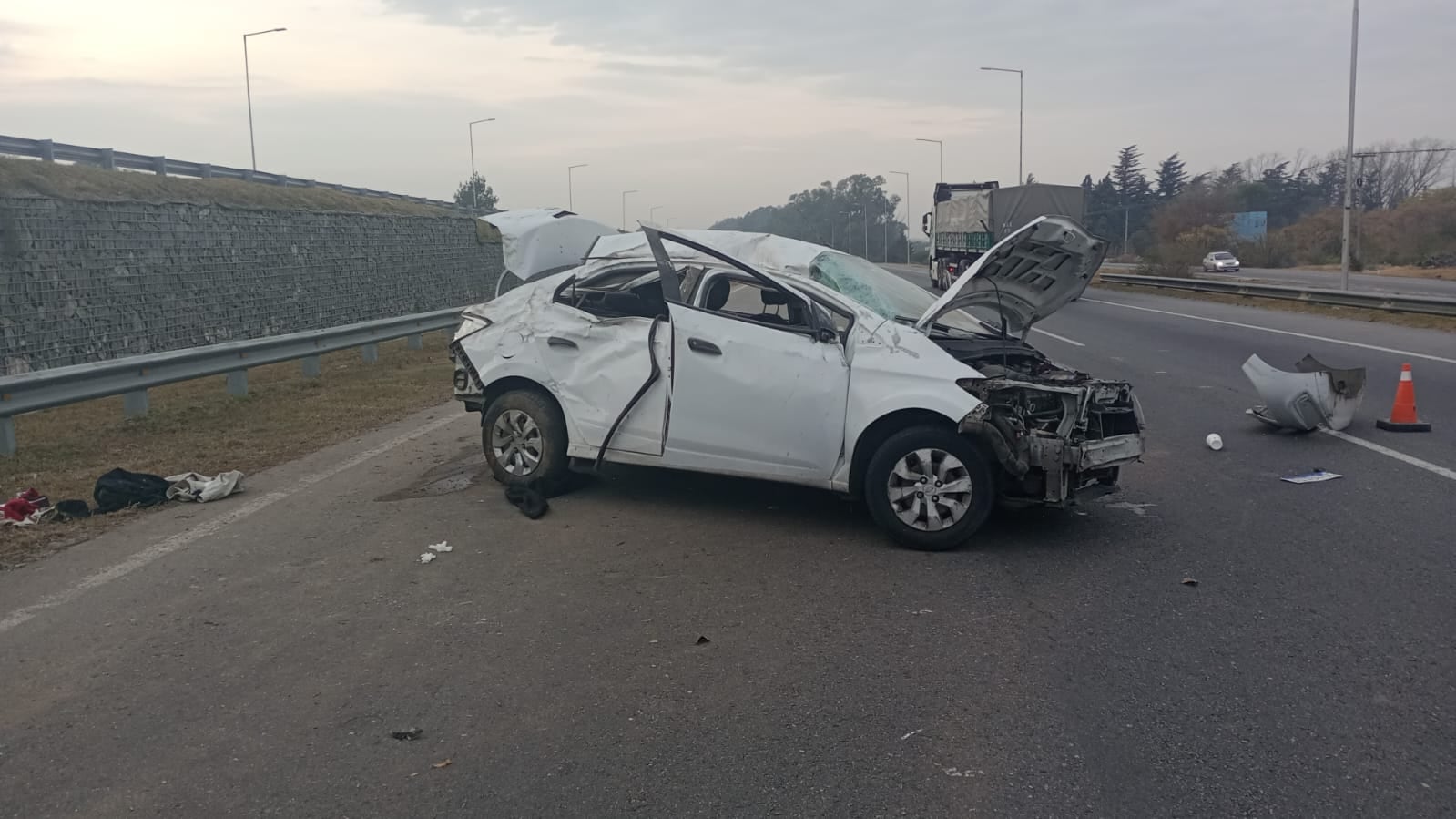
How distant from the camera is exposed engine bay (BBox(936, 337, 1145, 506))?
20.8 ft

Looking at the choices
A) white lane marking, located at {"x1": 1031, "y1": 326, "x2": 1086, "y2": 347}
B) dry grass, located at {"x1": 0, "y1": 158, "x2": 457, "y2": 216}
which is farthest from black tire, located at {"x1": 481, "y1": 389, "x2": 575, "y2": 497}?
white lane marking, located at {"x1": 1031, "y1": 326, "x2": 1086, "y2": 347}

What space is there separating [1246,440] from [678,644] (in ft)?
22.1

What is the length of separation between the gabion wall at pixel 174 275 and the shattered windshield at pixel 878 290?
416 inches

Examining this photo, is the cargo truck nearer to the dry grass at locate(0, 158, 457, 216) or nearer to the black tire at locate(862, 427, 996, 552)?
the dry grass at locate(0, 158, 457, 216)

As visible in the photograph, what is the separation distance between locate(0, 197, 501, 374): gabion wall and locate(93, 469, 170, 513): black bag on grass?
7.18 metres

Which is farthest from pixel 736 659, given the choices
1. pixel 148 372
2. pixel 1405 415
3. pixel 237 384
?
pixel 237 384

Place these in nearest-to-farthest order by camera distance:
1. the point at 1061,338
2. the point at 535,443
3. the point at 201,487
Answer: the point at 535,443
the point at 201,487
the point at 1061,338

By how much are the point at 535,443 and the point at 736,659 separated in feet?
10.7

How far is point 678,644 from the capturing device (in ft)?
16.4

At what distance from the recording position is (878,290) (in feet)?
27.2

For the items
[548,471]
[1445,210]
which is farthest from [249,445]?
[1445,210]

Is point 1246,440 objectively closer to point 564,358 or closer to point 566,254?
point 564,358

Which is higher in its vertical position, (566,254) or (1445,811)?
(566,254)

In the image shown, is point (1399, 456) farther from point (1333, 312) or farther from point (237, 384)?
point (1333, 312)
